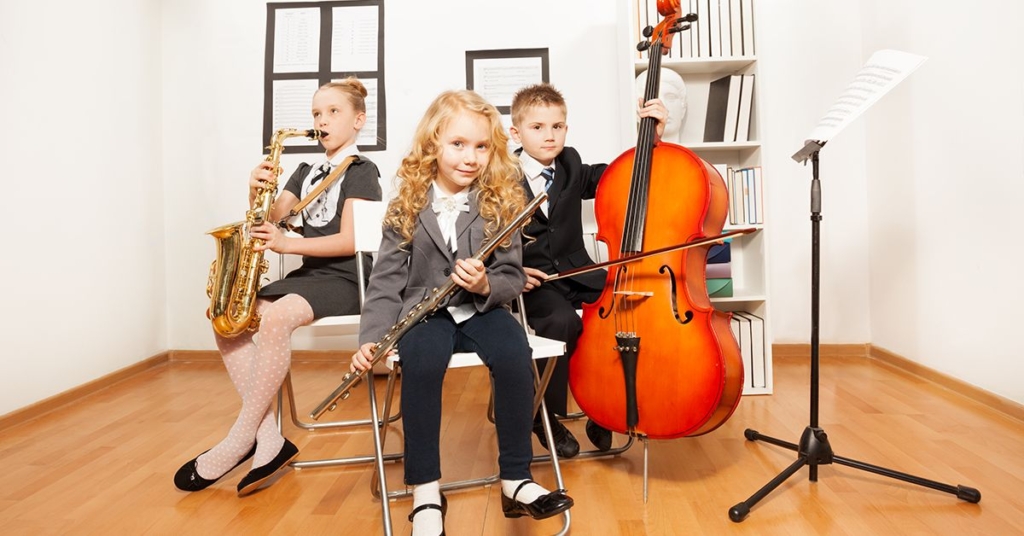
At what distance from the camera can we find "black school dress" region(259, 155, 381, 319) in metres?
2.19

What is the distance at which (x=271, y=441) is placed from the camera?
2.03 meters

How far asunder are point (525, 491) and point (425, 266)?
0.59 meters

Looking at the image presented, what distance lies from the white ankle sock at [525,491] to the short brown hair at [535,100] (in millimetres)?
1211

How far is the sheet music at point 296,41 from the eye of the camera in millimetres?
3674

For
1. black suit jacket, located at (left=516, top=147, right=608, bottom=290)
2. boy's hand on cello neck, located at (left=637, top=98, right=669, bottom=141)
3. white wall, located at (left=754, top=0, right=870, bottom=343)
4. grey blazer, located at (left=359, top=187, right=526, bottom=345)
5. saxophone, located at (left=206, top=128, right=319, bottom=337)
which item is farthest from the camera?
white wall, located at (left=754, top=0, right=870, bottom=343)

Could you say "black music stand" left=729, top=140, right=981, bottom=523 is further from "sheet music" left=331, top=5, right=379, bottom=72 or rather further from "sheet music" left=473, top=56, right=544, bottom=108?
"sheet music" left=331, top=5, right=379, bottom=72

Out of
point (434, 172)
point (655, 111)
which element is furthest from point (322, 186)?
point (655, 111)

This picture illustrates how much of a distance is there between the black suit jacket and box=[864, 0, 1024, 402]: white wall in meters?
1.33

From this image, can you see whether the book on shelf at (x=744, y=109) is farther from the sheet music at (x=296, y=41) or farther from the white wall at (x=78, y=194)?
the white wall at (x=78, y=194)

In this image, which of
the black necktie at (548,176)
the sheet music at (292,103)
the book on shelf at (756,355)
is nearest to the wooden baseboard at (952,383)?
the book on shelf at (756,355)

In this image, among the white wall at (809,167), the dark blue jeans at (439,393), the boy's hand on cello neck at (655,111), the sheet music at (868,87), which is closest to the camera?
the dark blue jeans at (439,393)

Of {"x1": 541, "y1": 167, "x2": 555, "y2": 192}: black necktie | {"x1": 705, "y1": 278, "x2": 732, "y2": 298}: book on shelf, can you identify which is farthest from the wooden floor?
{"x1": 541, "y1": 167, "x2": 555, "y2": 192}: black necktie

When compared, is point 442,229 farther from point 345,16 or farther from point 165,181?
point 165,181

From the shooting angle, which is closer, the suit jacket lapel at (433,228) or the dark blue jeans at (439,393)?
the dark blue jeans at (439,393)
